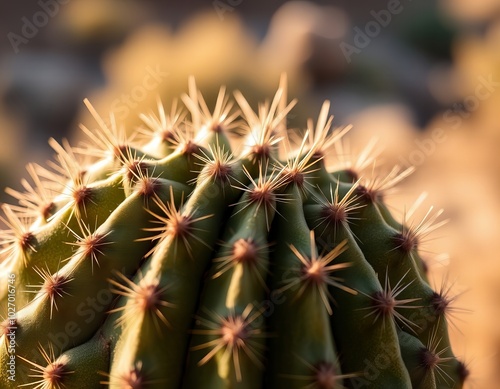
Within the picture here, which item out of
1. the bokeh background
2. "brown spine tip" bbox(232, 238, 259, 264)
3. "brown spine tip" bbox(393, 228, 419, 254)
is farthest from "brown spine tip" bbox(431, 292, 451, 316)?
the bokeh background

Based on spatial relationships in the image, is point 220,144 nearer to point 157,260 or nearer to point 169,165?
point 169,165

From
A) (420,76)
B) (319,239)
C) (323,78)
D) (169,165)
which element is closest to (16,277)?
(169,165)

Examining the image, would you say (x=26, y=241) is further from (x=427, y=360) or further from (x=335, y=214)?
(x=427, y=360)

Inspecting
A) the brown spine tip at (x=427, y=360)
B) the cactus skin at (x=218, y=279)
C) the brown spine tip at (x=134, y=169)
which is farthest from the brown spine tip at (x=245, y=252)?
the brown spine tip at (x=427, y=360)

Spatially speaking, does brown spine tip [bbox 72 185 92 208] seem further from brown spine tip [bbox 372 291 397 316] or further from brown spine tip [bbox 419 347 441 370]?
brown spine tip [bbox 419 347 441 370]

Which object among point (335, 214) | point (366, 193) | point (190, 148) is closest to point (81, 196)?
point (190, 148)
